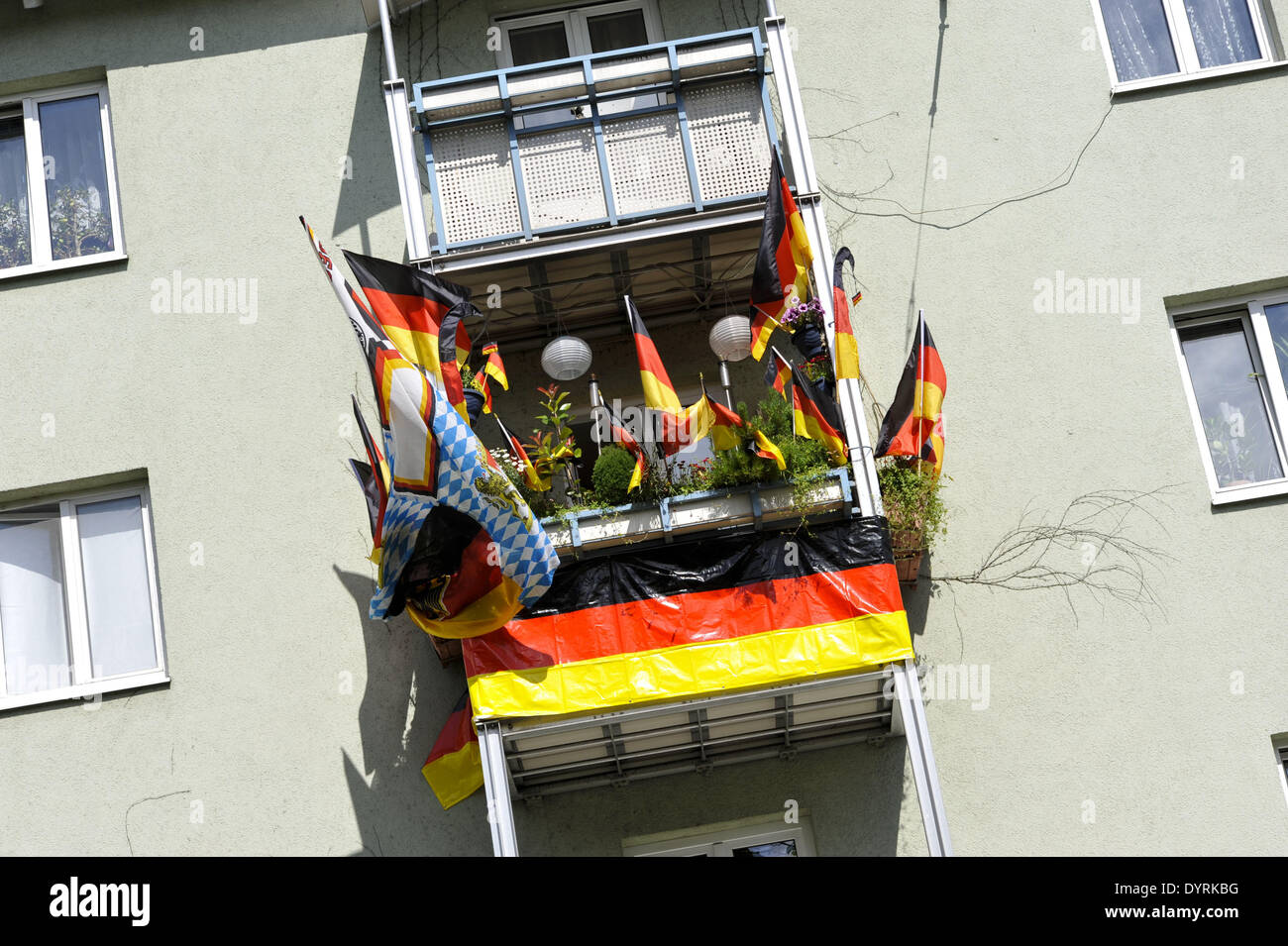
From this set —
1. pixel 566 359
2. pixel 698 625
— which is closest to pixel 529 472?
pixel 566 359

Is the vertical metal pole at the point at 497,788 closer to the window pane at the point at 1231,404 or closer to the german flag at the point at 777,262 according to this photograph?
the german flag at the point at 777,262

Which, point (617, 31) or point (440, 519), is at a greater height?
point (617, 31)

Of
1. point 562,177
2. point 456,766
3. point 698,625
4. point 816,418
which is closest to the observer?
point 698,625

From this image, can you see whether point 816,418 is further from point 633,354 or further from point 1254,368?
point 1254,368

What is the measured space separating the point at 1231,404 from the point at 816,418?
385cm

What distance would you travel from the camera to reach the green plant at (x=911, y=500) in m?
11.1

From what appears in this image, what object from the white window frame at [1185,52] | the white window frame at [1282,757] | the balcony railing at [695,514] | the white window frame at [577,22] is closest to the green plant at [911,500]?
the balcony railing at [695,514]

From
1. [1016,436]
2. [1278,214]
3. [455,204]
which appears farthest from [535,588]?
[1278,214]

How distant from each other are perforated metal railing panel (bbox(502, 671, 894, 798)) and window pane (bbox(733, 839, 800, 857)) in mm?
668

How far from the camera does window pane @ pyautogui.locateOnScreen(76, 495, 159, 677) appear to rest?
1206cm

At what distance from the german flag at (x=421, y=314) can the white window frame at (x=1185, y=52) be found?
630 centimetres

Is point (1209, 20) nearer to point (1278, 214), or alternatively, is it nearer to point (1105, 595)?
point (1278, 214)

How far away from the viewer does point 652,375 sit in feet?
36.6

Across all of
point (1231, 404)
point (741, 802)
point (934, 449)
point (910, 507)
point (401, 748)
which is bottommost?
point (741, 802)
